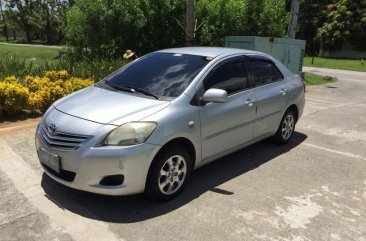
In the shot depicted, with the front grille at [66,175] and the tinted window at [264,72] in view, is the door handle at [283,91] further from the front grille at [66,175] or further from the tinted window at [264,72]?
the front grille at [66,175]

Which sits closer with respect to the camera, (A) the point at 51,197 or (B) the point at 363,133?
(A) the point at 51,197

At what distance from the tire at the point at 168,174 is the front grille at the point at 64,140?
0.74 meters

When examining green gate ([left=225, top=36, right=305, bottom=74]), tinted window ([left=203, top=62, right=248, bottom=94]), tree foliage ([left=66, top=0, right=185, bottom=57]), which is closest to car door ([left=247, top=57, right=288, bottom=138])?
tinted window ([left=203, top=62, right=248, bottom=94])

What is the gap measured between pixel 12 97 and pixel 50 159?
11.5ft

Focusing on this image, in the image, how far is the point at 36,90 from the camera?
7.58m

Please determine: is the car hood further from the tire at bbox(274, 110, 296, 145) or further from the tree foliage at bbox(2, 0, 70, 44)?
the tree foliage at bbox(2, 0, 70, 44)

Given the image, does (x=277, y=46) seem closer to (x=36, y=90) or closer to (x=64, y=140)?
(x=36, y=90)

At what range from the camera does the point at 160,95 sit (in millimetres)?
4426

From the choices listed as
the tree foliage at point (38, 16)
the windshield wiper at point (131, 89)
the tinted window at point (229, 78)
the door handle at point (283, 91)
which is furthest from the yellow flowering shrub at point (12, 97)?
the tree foliage at point (38, 16)

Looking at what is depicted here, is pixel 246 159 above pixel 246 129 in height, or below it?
below

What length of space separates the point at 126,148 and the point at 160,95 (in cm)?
92

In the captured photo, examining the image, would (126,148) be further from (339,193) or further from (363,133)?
(363,133)

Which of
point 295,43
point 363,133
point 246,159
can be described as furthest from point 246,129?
point 295,43

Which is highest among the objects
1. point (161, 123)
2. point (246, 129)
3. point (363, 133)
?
point (161, 123)
